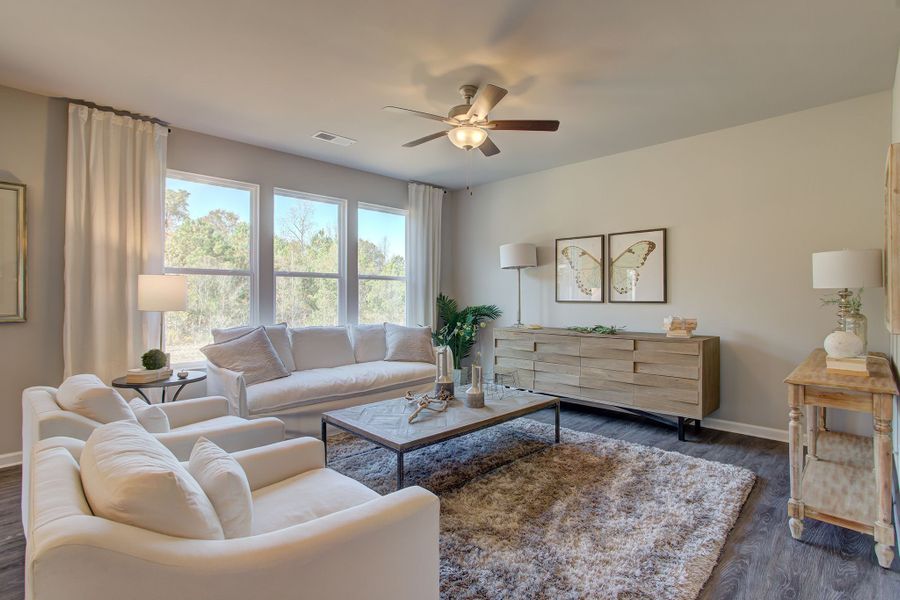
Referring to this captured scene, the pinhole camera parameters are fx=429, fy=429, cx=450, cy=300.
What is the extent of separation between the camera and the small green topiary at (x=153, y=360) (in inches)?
123

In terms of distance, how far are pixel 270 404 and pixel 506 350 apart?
2562 mm

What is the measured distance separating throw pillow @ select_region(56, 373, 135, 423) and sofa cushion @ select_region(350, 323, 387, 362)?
2.62 metres

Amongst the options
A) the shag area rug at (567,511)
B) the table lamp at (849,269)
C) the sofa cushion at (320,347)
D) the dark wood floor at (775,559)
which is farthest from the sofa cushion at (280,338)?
the table lamp at (849,269)

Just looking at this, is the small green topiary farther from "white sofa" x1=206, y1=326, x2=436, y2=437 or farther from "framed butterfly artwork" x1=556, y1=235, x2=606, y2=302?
"framed butterfly artwork" x1=556, y1=235, x2=606, y2=302

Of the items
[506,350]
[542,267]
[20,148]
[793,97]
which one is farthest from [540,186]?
[20,148]

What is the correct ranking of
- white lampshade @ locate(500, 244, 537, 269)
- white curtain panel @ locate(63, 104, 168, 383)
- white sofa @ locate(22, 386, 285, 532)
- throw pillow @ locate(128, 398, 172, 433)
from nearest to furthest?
white sofa @ locate(22, 386, 285, 532) < throw pillow @ locate(128, 398, 172, 433) < white curtain panel @ locate(63, 104, 168, 383) < white lampshade @ locate(500, 244, 537, 269)

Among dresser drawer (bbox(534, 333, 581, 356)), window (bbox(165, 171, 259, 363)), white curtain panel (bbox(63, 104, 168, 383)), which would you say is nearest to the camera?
white curtain panel (bbox(63, 104, 168, 383))

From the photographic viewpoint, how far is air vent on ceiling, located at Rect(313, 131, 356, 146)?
396 centimetres

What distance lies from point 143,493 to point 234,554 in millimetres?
257

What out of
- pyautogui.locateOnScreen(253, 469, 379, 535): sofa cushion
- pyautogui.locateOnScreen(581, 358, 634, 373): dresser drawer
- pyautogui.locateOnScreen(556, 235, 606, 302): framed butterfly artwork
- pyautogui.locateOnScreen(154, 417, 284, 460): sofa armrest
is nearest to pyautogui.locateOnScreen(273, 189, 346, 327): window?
pyautogui.locateOnScreen(154, 417, 284, 460): sofa armrest

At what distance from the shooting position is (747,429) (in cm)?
371

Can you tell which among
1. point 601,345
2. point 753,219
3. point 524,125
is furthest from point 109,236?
point 753,219

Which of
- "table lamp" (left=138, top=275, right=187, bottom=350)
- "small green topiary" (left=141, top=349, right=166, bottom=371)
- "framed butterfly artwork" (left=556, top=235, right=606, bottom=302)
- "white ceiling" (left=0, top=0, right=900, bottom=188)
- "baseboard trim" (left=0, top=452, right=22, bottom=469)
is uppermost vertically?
"white ceiling" (left=0, top=0, right=900, bottom=188)

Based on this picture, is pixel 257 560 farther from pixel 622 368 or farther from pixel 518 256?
pixel 518 256
